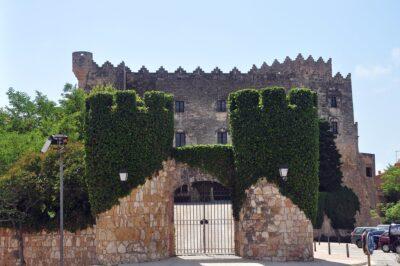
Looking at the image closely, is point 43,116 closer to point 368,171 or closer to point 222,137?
point 222,137

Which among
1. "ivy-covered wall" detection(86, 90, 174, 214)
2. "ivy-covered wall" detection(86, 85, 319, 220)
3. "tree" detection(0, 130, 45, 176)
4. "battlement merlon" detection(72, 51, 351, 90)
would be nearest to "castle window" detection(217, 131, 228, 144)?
"battlement merlon" detection(72, 51, 351, 90)

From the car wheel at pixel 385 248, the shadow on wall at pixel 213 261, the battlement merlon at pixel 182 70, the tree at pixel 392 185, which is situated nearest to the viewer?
the shadow on wall at pixel 213 261

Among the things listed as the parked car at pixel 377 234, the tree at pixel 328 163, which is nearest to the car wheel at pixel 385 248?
the parked car at pixel 377 234

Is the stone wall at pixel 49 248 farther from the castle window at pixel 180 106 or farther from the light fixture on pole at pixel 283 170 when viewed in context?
the castle window at pixel 180 106

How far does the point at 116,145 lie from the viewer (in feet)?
74.8

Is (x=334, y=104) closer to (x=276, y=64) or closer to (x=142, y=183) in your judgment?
(x=276, y=64)

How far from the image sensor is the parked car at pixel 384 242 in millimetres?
31211

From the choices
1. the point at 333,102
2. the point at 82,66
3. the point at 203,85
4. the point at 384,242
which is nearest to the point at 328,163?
the point at 333,102

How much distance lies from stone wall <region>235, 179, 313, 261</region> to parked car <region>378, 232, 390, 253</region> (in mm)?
9982

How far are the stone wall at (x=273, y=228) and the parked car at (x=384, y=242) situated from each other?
9982mm

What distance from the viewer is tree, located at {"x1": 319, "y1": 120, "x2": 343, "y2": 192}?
174 feet

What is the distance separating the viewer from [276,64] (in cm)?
5812

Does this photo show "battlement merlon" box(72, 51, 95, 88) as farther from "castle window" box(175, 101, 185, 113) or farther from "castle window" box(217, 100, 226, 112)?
"castle window" box(217, 100, 226, 112)

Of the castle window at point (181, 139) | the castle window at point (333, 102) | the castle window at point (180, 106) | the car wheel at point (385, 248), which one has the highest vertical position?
the castle window at point (333, 102)
